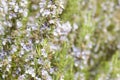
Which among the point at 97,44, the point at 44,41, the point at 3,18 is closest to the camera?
the point at 44,41

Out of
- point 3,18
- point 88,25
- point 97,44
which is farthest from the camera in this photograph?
point 97,44

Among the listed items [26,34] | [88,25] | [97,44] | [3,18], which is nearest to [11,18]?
[3,18]

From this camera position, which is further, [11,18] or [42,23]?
[11,18]

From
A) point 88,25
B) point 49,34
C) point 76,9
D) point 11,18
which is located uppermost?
point 76,9

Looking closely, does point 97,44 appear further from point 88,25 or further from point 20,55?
point 20,55

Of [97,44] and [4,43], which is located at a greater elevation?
[97,44]

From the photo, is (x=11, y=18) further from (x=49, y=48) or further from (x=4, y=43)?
(x=49, y=48)

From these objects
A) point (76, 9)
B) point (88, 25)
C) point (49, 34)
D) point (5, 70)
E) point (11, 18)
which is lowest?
point (5, 70)

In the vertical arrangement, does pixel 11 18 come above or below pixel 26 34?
above

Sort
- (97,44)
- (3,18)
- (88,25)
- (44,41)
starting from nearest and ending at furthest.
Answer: (44,41) < (3,18) < (88,25) < (97,44)

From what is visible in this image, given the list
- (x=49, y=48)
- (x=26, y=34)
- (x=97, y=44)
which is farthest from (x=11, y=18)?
(x=97, y=44)
